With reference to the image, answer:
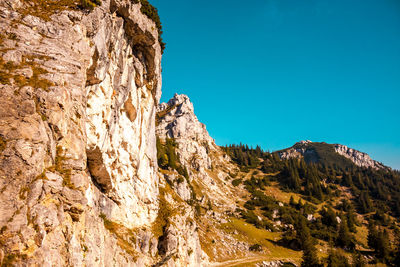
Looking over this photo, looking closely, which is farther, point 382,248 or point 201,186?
point 201,186

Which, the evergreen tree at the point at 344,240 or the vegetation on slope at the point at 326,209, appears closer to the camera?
the vegetation on slope at the point at 326,209

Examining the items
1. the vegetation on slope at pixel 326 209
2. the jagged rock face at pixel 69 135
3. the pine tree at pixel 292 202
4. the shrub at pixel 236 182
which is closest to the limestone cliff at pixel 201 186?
the shrub at pixel 236 182

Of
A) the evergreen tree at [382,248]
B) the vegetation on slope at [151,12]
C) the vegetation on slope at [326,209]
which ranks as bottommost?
the evergreen tree at [382,248]

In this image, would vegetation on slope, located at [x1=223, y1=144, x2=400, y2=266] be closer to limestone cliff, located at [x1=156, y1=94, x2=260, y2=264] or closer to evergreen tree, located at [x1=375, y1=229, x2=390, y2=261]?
evergreen tree, located at [x1=375, y1=229, x2=390, y2=261]

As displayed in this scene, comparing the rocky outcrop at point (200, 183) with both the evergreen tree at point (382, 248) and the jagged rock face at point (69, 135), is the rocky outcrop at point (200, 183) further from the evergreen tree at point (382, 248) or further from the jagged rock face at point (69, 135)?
the evergreen tree at point (382, 248)

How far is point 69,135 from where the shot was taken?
15.9 m

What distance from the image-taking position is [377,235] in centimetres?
7688

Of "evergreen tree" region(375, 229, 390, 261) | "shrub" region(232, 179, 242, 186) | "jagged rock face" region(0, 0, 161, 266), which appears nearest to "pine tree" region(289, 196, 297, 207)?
"shrub" region(232, 179, 242, 186)

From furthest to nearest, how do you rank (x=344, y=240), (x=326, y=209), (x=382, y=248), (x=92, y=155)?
(x=326, y=209), (x=344, y=240), (x=382, y=248), (x=92, y=155)

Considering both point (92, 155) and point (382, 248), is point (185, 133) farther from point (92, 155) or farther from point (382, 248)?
point (92, 155)

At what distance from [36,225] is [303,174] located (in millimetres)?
172521

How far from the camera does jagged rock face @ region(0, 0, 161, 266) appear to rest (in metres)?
11.3

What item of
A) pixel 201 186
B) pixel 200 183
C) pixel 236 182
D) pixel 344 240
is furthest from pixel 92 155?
pixel 236 182

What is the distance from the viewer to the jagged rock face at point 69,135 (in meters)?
11.3
